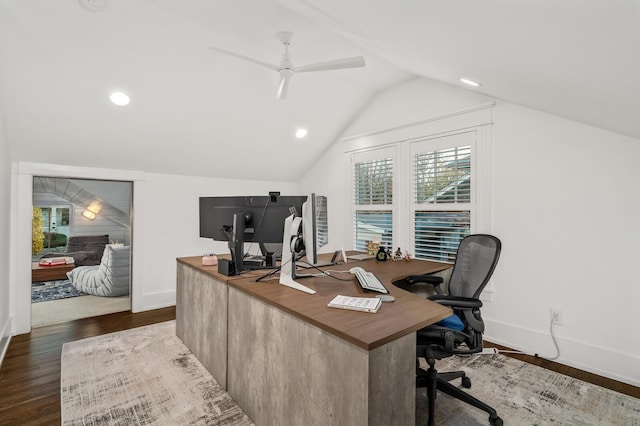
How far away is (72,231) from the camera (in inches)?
186

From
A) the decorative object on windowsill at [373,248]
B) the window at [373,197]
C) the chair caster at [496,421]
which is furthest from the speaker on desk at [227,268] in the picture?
the window at [373,197]

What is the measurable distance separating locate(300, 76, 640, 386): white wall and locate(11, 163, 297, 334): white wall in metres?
3.71

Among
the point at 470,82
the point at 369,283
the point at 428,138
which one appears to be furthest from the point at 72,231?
the point at 470,82

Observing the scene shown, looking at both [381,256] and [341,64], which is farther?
[381,256]

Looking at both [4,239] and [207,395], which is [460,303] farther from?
[4,239]

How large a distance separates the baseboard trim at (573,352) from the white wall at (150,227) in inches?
152

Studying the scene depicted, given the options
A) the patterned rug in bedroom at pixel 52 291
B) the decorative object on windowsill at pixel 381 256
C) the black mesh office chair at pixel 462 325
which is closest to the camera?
the black mesh office chair at pixel 462 325

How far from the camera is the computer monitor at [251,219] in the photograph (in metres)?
2.34

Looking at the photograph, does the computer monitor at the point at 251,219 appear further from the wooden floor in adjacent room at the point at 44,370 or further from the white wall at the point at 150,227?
the white wall at the point at 150,227

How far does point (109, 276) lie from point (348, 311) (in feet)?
14.1

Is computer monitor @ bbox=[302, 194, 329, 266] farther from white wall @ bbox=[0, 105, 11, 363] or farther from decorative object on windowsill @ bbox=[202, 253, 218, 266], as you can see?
white wall @ bbox=[0, 105, 11, 363]

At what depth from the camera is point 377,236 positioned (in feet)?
13.9

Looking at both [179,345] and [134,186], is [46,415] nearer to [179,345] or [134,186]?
[179,345]

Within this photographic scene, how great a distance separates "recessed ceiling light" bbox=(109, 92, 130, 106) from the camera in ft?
9.63
